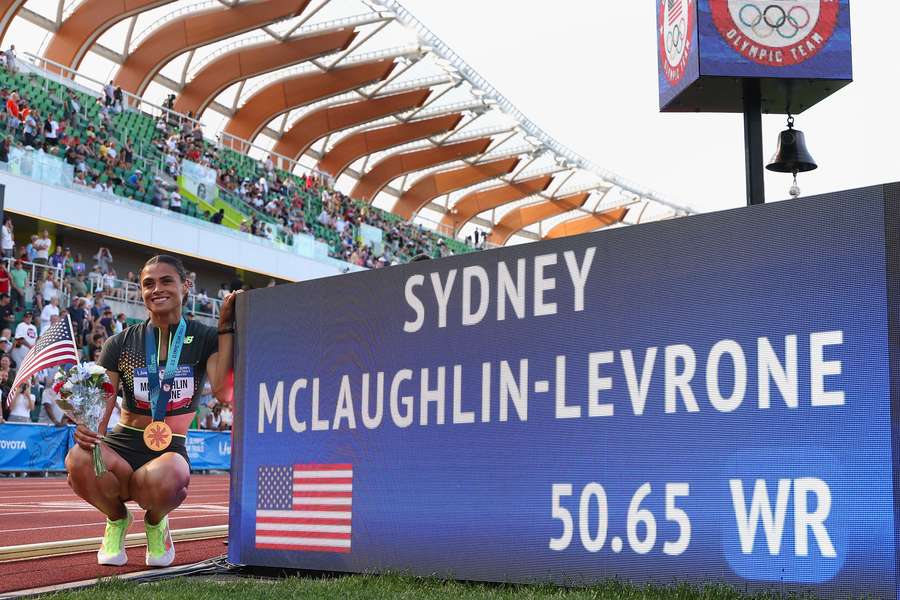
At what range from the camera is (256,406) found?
6.60 metres

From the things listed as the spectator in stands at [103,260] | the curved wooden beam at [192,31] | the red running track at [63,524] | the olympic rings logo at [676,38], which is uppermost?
the curved wooden beam at [192,31]

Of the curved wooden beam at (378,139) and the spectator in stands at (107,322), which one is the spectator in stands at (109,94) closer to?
the spectator in stands at (107,322)

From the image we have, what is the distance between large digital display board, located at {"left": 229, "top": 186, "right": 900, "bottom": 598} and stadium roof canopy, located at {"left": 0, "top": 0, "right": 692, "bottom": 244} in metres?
28.0

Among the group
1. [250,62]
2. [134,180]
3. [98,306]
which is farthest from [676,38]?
[250,62]

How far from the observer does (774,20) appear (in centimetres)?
739

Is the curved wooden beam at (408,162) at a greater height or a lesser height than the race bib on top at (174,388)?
greater

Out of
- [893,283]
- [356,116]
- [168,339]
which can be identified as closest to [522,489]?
[893,283]

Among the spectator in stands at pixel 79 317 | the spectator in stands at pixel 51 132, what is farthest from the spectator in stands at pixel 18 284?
the spectator in stands at pixel 51 132

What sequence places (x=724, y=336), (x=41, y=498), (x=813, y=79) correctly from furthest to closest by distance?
1. (x=41, y=498)
2. (x=813, y=79)
3. (x=724, y=336)

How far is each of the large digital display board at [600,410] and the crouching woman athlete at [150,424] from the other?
406mm

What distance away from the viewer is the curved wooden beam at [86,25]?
34.1 metres

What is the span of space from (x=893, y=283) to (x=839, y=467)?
75 centimetres

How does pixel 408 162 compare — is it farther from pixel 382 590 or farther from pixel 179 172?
pixel 382 590

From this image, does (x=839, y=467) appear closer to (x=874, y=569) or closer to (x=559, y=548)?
(x=874, y=569)
